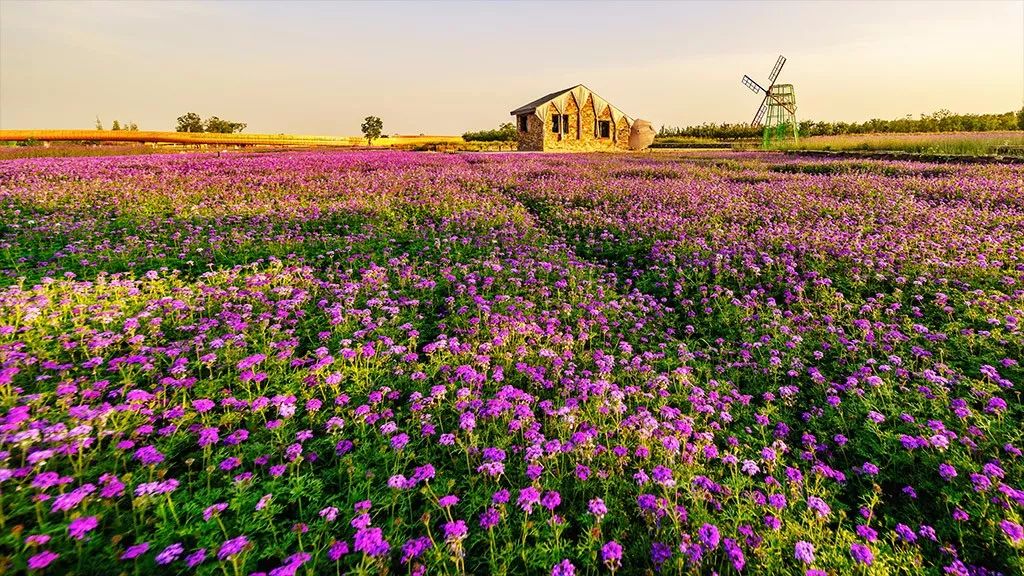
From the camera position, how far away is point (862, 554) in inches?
97.7

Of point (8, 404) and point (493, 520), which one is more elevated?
point (8, 404)

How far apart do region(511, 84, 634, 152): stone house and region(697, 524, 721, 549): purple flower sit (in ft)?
154

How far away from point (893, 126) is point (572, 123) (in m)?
50.4

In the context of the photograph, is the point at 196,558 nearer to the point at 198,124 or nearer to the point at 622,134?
the point at 622,134

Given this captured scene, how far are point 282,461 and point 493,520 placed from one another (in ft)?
5.67

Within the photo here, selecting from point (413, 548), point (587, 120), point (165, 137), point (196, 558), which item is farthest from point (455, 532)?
point (165, 137)

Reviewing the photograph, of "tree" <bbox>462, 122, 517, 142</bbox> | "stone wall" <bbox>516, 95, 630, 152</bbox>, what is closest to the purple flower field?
"stone wall" <bbox>516, 95, 630, 152</bbox>

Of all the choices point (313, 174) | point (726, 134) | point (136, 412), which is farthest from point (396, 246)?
point (726, 134)

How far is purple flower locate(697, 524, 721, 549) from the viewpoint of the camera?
2.48 m

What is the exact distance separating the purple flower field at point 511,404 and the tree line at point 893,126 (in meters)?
63.5

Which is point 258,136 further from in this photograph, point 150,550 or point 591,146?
point 150,550

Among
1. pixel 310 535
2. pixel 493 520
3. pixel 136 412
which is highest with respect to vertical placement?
pixel 136 412

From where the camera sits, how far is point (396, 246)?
868 centimetres

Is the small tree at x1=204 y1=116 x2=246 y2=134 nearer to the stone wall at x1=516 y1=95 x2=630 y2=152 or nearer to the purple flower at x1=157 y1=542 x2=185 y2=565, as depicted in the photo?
the stone wall at x1=516 y1=95 x2=630 y2=152
